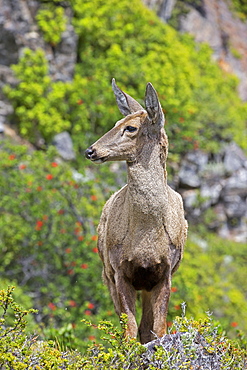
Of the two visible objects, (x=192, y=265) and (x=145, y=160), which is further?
(x=192, y=265)

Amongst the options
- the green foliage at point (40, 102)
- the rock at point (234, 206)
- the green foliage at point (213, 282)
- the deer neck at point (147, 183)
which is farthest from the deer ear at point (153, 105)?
the rock at point (234, 206)

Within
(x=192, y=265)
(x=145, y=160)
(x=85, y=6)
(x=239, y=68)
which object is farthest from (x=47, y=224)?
(x=239, y=68)

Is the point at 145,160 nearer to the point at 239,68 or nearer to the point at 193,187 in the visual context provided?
the point at 193,187

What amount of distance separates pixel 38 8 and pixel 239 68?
1317cm

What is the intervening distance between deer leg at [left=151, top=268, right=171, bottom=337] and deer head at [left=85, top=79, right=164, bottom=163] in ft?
3.86

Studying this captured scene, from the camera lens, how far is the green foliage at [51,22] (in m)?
16.2

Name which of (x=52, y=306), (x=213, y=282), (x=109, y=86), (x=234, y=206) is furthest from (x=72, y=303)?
(x=234, y=206)

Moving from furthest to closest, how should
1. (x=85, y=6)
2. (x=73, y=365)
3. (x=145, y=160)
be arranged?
(x=85, y=6) < (x=145, y=160) < (x=73, y=365)

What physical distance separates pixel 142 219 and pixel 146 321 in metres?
1.21

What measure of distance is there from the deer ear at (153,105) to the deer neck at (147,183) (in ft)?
0.76

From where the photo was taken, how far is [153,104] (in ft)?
16.2

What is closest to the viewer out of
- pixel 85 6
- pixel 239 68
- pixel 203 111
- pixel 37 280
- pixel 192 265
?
pixel 37 280

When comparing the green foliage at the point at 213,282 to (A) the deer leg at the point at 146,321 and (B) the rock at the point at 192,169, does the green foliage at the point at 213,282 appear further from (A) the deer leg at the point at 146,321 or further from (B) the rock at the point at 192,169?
(A) the deer leg at the point at 146,321

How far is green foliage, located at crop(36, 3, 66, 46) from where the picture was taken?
16.2 m
